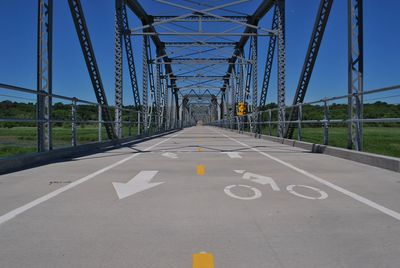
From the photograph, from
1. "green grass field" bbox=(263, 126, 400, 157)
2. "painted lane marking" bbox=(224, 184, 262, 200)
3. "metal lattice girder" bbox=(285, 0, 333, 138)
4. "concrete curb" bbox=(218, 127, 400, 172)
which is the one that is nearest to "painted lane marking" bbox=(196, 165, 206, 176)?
"painted lane marking" bbox=(224, 184, 262, 200)

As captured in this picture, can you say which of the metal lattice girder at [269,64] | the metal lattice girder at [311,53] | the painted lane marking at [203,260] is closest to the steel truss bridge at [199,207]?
the painted lane marking at [203,260]

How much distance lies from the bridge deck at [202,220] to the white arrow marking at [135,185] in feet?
0.11

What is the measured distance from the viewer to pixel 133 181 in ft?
21.5

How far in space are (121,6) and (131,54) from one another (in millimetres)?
5579

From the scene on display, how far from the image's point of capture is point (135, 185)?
6.15 meters

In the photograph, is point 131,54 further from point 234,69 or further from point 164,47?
point 234,69

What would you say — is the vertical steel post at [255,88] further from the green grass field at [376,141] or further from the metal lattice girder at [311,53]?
the metal lattice girder at [311,53]

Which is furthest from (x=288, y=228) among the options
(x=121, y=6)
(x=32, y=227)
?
(x=121, y=6)

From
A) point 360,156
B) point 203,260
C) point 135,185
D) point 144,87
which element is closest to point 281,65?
point 144,87

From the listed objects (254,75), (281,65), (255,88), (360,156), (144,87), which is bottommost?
(360,156)

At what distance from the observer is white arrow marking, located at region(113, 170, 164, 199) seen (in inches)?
219

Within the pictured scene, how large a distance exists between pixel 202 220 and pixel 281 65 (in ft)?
59.7

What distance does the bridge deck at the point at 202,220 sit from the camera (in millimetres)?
3020

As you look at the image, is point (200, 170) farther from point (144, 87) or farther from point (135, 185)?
point (144, 87)
